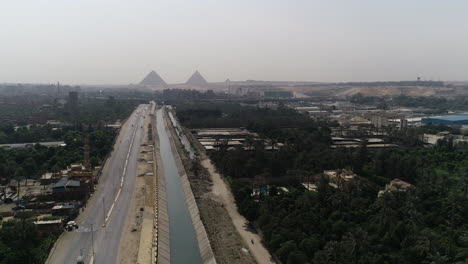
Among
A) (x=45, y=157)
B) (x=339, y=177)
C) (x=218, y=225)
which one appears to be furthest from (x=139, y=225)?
(x=45, y=157)

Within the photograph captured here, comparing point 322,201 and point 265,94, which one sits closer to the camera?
point 322,201

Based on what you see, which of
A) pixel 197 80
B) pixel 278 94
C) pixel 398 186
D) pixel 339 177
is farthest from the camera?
pixel 197 80

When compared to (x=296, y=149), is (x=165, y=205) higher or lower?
lower

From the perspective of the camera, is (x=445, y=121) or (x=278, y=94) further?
(x=278, y=94)

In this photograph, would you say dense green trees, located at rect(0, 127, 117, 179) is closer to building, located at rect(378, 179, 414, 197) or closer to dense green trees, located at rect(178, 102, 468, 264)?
dense green trees, located at rect(178, 102, 468, 264)

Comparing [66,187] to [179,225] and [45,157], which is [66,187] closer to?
[179,225]

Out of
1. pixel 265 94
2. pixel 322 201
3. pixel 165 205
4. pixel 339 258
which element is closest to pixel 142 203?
pixel 165 205

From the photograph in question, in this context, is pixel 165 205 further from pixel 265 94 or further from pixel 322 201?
pixel 265 94
